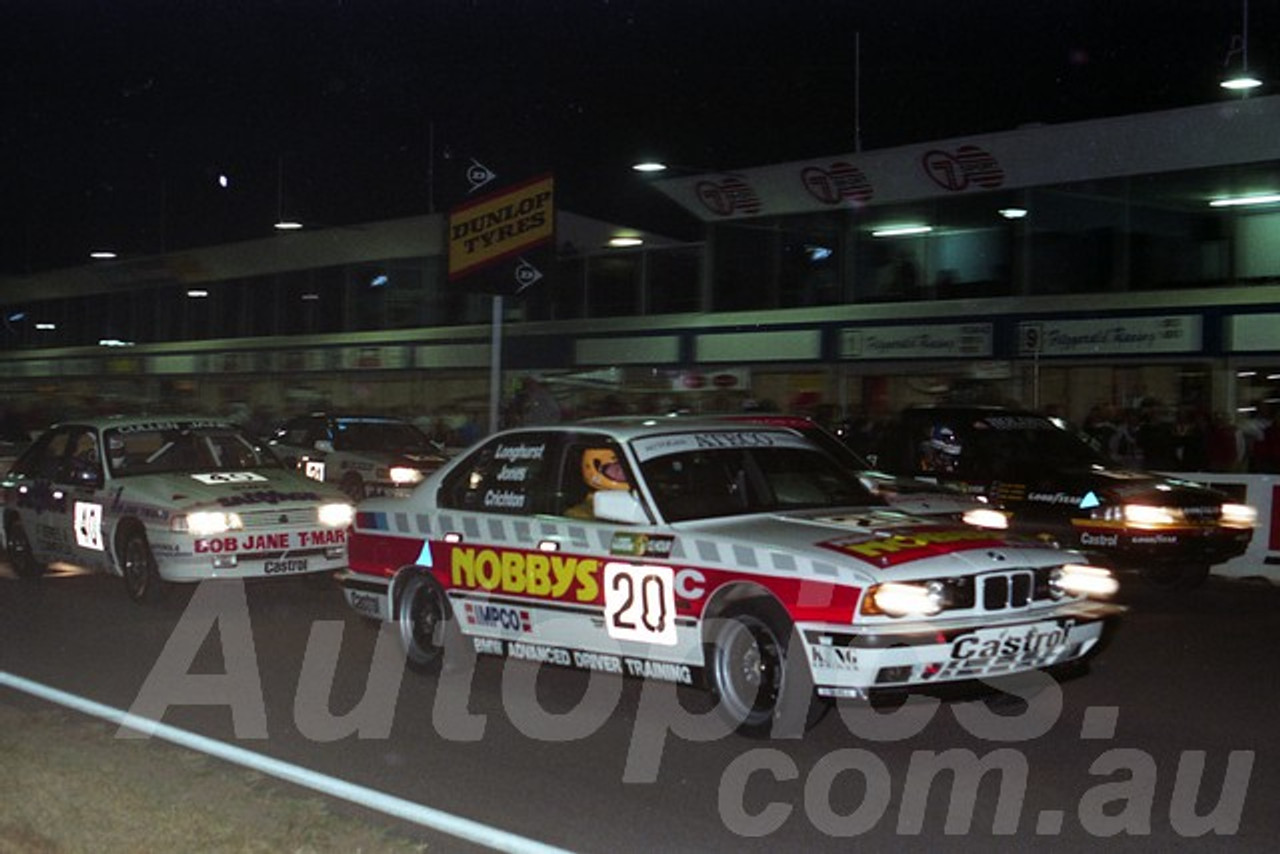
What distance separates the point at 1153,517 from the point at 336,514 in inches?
247

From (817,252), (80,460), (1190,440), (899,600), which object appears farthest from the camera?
(817,252)

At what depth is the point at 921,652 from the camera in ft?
21.0

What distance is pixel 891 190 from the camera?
1049 inches

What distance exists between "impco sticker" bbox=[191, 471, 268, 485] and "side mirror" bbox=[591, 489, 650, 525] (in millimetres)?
5221

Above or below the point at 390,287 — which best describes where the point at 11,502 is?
below

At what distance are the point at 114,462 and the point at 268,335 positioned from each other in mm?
33510

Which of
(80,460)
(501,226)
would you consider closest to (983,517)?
(80,460)

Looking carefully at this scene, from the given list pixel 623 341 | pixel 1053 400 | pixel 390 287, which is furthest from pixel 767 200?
pixel 390 287

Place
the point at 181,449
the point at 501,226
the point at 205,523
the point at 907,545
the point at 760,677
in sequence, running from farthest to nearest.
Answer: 1. the point at 501,226
2. the point at 181,449
3. the point at 205,523
4. the point at 760,677
5. the point at 907,545

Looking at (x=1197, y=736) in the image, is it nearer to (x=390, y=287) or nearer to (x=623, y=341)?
(x=623, y=341)

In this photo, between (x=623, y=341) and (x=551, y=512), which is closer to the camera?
(x=551, y=512)

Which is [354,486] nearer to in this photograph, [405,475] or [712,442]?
[405,475]

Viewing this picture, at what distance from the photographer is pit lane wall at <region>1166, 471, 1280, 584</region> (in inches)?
540

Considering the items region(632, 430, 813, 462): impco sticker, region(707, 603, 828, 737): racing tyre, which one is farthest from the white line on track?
region(632, 430, 813, 462): impco sticker
